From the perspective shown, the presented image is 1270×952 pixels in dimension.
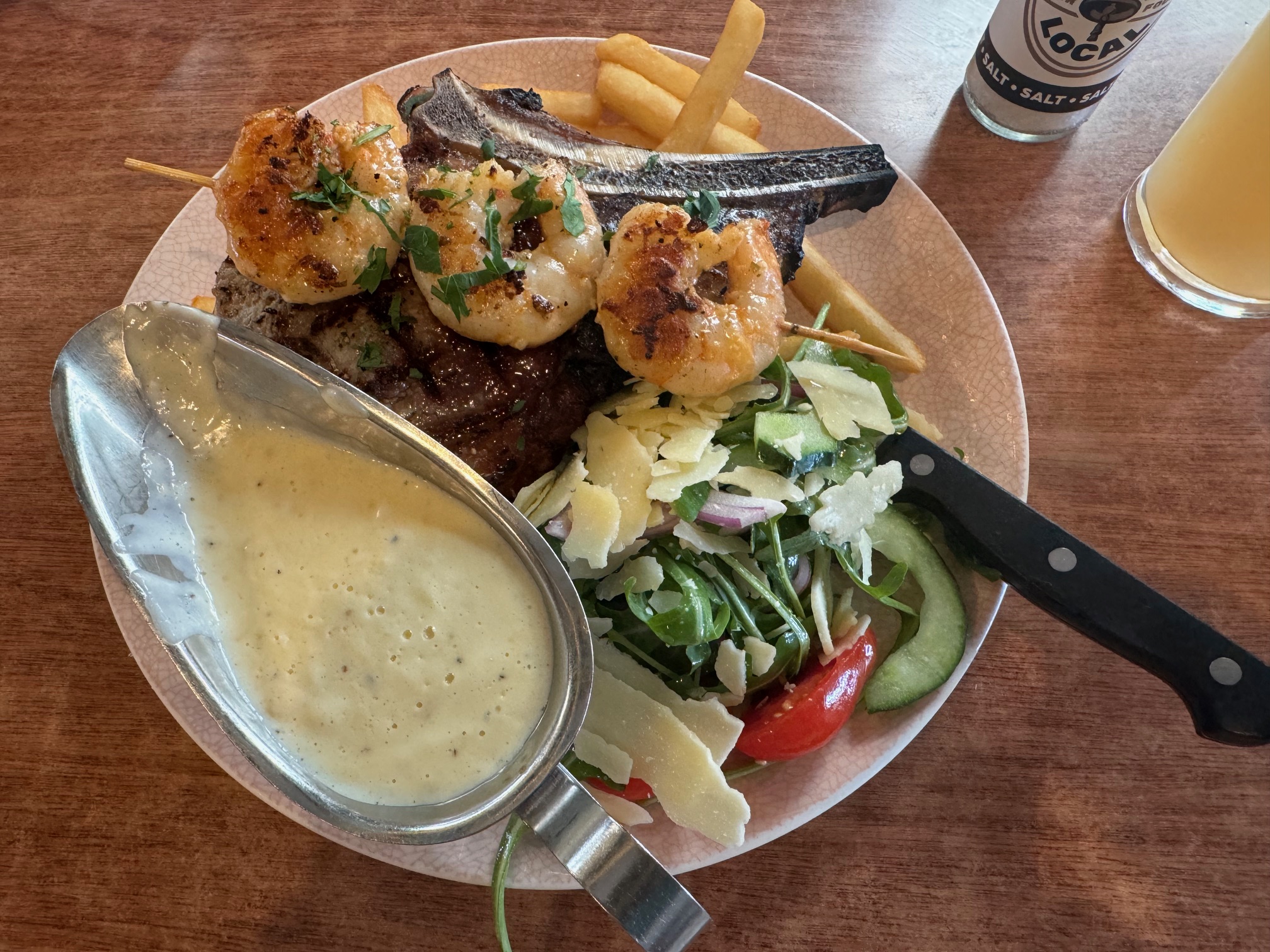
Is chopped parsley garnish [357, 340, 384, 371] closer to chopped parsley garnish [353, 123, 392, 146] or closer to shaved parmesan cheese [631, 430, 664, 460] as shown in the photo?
chopped parsley garnish [353, 123, 392, 146]

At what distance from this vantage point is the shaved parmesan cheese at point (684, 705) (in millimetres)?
1969

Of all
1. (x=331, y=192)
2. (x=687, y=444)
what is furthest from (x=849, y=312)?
(x=331, y=192)

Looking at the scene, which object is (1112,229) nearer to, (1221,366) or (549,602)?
(1221,366)

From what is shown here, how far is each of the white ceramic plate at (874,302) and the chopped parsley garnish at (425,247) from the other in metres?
1.03

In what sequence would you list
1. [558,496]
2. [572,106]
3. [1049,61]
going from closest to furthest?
[558,496] → [1049,61] → [572,106]

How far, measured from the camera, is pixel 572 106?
262 centimetres

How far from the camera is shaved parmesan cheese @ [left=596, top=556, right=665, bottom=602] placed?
2.06m

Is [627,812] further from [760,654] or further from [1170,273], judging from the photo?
[1170,273]

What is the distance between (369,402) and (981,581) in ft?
5.36

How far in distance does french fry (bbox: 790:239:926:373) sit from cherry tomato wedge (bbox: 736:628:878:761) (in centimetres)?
83

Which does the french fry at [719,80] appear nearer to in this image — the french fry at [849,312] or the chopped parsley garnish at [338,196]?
the french fry at [849,312]

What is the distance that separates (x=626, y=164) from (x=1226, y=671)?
6.54 feet

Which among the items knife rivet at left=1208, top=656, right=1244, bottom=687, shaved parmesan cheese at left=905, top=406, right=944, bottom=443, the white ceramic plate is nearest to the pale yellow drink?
A: the white ceramic plate

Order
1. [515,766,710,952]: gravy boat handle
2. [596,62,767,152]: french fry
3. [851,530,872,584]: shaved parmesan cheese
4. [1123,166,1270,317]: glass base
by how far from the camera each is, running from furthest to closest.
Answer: [1123,166,1270,317]: glass base
[596,62,767,152]: french fry
[851,530,872,584]: shaved parmesan cheese
[515,766,710,952]: gravy boat handle
